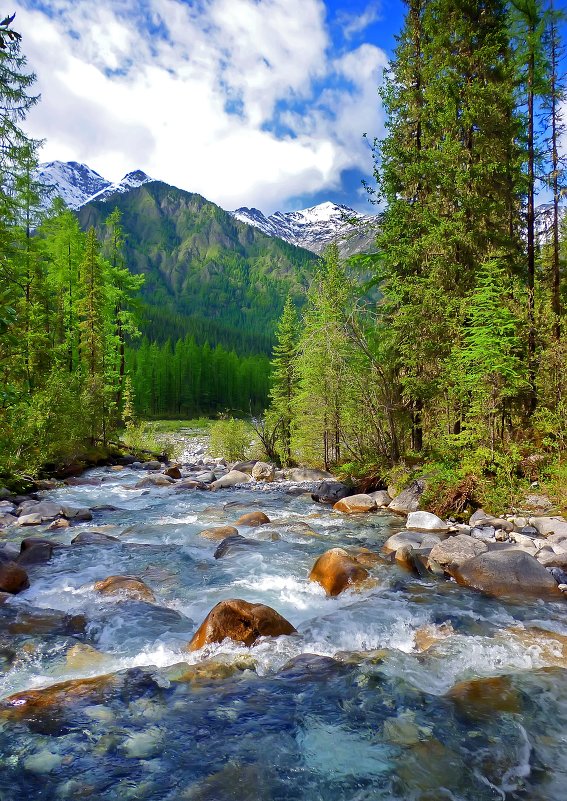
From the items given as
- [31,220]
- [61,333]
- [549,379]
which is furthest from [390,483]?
[61,333]

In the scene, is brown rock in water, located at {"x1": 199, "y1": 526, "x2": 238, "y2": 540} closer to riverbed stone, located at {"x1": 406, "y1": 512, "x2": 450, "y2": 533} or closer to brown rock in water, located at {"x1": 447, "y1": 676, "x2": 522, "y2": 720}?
riverbed stone, located at {"x1": 406, "y1": 512, "x2": 450, "y2": 533}

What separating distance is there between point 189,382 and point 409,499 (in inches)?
3359

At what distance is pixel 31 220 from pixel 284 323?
60.5 feet

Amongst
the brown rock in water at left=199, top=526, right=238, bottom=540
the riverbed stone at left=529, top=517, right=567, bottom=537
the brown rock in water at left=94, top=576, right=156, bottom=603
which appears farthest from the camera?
the brown rock in water at left=199, top=526, right=238, bottom=540

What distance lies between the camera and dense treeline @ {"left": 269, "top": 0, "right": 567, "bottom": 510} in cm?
1339

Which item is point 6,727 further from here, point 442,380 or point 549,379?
point 549,379

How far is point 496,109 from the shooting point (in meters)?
14.8

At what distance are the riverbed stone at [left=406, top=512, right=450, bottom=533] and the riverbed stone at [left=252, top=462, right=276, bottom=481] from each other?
425 inches

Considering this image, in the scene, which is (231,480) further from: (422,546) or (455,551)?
(455,551)

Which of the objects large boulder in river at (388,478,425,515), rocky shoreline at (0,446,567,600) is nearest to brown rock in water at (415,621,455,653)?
rocky shoreline at (0,446,567,600)

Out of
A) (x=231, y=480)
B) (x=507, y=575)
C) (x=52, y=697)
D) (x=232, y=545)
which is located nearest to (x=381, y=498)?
(x=232, y=545)

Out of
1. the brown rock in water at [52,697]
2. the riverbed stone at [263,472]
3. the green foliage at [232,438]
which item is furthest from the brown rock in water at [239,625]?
the green foliage at [232,438]

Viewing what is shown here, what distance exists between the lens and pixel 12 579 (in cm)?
865

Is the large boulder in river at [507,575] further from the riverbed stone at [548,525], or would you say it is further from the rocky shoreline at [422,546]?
the riverbed stone at [548,525]
